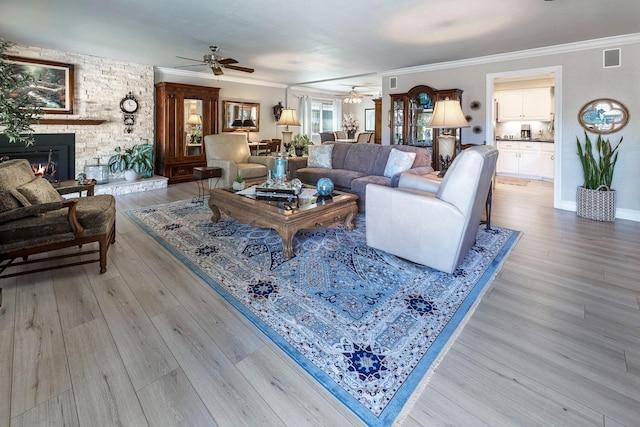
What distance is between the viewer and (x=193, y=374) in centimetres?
160

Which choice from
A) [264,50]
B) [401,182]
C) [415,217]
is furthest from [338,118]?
[415,217]

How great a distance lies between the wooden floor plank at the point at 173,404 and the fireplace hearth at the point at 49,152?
5.28 meters

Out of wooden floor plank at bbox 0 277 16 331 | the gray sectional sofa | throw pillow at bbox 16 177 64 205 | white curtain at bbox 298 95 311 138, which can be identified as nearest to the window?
white curtain at bbox 298 95 311 138

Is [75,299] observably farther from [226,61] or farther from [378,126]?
[378,126]

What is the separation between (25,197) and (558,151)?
6.51 m

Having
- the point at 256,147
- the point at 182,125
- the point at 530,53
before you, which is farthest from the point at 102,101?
the point at 530,53

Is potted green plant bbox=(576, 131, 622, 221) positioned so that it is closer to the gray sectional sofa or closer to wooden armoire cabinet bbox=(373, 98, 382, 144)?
the gray sectional sofa

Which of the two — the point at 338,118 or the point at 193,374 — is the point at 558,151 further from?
the point at 338,118

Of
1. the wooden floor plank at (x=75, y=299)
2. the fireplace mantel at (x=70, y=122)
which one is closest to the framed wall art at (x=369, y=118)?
the fireplace mantel at (x=70, y=122)

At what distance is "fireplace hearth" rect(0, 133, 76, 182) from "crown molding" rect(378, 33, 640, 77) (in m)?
6.24

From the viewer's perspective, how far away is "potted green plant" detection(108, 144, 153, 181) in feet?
21.0

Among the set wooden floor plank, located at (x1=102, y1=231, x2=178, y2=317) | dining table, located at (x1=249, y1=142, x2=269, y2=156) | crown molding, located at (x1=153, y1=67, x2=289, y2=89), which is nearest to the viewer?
wooden floor plank, located at (x1=102, y1=231, x2=178, y2=317)

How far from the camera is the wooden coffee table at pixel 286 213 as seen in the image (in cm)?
304

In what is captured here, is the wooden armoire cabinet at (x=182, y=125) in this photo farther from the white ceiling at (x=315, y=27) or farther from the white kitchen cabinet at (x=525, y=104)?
the white kitchen cabinet at (x=525, y=104)
